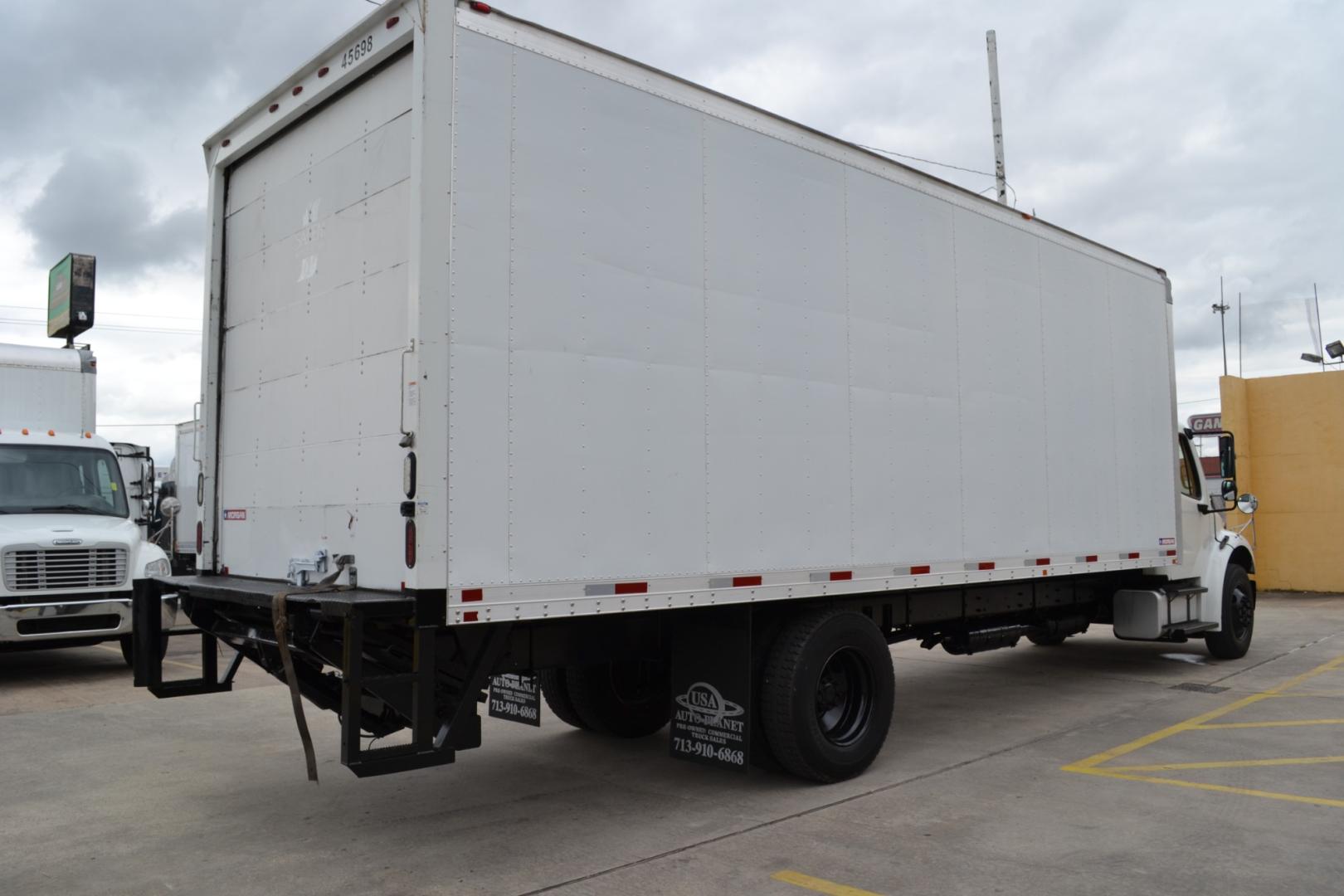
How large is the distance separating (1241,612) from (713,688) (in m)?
7.95

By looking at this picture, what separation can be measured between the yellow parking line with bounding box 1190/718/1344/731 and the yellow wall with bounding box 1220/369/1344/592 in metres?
11.9

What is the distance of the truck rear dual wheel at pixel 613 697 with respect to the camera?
7.37 m

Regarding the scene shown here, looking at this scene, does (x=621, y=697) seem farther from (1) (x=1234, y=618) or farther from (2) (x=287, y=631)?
(1) (x=1234, y=618)

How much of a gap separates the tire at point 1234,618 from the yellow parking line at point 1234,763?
4.14 metres

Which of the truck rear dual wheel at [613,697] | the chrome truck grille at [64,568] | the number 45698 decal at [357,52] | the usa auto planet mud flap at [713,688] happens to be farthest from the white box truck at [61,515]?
the number 45698 decal at [357,52]

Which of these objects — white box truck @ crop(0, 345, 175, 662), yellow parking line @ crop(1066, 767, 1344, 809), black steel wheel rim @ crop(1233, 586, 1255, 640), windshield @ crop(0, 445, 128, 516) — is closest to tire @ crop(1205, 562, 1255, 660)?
black steel wheel rim @ crop(1233, 586, 1255, 640)

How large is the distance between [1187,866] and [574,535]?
10.5 ft

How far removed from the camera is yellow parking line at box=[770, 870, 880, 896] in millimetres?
4383

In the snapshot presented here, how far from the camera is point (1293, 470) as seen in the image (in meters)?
19.4

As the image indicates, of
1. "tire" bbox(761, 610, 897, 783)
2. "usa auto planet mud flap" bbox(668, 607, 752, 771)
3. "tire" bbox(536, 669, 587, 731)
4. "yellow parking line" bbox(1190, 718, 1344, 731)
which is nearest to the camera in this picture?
"usa auto planet mud flap" bbox(668, 607, 752, 771)

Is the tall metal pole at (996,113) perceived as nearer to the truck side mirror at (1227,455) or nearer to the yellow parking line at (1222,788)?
the truck side mirror at (1227,455)

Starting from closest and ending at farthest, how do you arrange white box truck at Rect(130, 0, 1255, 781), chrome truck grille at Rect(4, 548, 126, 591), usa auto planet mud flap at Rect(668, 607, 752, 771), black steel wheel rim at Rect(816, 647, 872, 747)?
white box truck at Rect(130, 0, 1255, 781) < usa auto planet mud flap at Rect(668, 607, 752, 771) < black steel wheel rim at Rect(816, 647, 872, 747) < chrome truck grille at Rect(4, 548, 126, 591)

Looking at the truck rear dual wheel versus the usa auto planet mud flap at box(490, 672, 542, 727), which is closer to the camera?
the usa auto planet mud flap at box(490, 672, 542, 727)

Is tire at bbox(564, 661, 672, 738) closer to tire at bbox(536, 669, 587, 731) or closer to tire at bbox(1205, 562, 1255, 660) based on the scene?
tire at bbox(536, 669, 587, 731)
